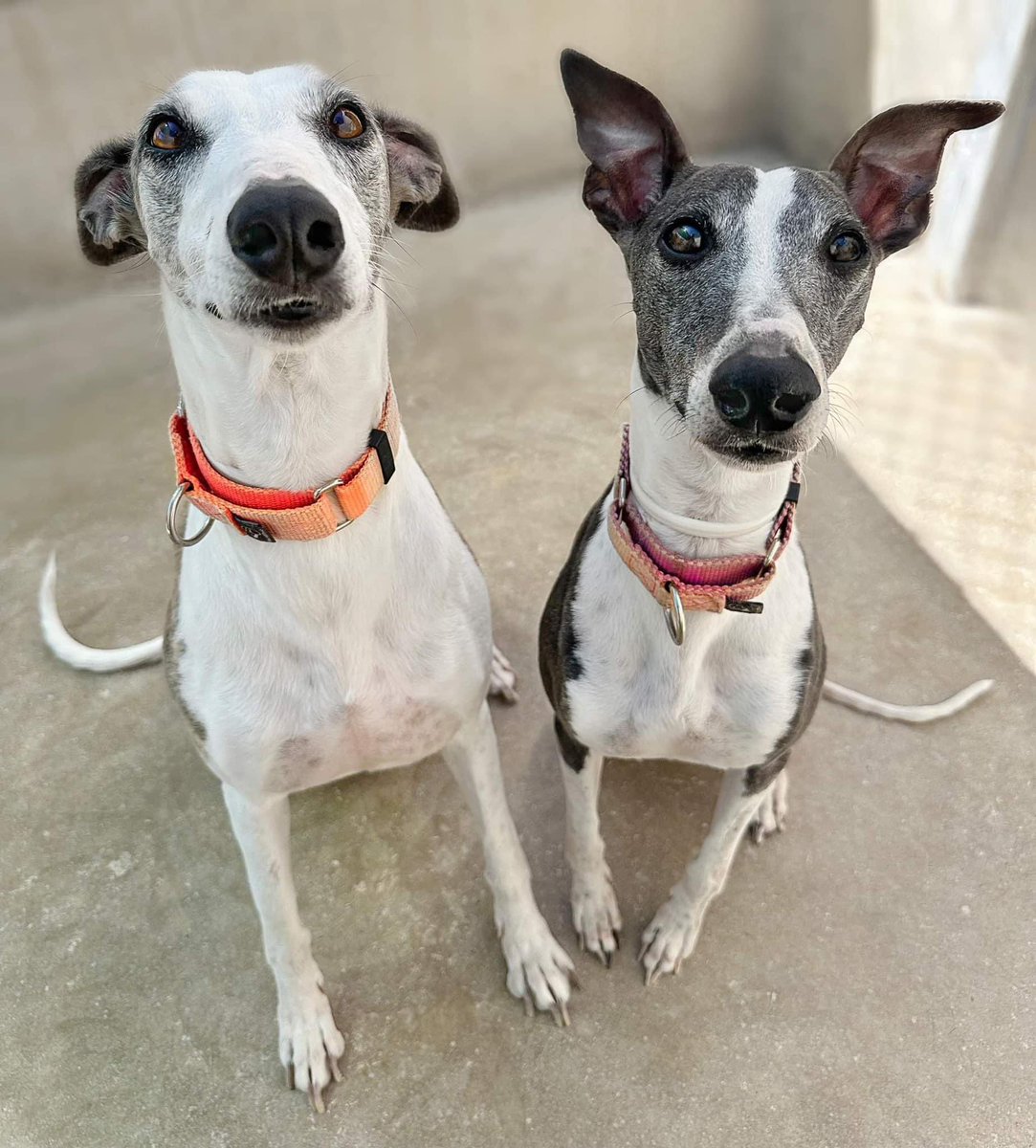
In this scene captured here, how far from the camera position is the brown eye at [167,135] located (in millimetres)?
1591

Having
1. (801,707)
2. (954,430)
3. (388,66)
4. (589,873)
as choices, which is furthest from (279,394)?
(388,66)

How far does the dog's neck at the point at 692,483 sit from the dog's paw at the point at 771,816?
106cm

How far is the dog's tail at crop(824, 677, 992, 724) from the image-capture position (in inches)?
114

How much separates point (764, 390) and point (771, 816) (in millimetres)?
1548

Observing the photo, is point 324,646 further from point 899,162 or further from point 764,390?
point 899,162

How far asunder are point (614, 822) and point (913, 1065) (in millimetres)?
950

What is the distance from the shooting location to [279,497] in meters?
1.67

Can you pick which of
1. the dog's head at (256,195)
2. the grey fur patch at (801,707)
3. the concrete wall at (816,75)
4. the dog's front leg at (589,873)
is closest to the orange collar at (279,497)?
the dog's head at (256,195)

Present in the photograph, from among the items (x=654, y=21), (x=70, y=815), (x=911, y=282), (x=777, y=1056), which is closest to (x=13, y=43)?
(x=654, y=21)

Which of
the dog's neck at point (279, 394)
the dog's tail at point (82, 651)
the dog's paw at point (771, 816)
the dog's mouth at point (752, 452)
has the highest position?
the dog's neck at point (279, 394)

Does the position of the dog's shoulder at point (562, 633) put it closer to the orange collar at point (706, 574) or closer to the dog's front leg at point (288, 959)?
the orange collar at point (706, 574)

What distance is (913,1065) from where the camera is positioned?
7.48 feet

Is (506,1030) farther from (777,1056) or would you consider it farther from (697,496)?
(697,496)

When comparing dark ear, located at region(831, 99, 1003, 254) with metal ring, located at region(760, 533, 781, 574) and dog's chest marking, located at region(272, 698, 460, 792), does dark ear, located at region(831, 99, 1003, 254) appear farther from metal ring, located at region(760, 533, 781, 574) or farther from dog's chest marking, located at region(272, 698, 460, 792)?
dog's chest marking, located at region(272, 698, 460, 792)
